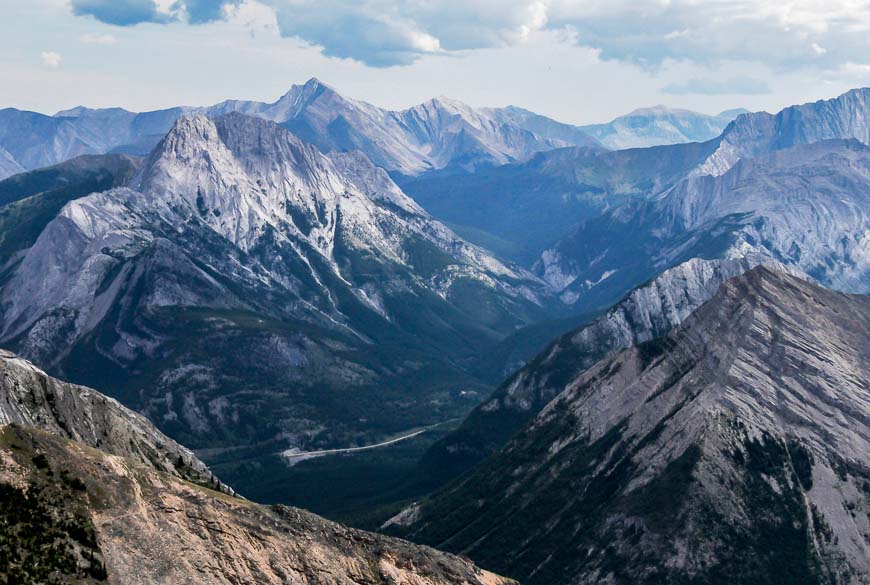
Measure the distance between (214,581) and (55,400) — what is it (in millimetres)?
50407

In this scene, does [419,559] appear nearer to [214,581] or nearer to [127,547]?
[214,581]

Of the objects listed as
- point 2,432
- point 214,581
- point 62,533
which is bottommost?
point 214,581

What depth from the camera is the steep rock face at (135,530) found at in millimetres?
108500

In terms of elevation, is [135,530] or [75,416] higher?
[135,530]

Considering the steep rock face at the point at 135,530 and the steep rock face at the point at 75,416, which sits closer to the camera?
the steep rock face at the point at 135,530

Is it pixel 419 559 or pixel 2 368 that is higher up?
pixel 2 368

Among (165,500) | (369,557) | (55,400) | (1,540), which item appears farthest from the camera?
(55,400)

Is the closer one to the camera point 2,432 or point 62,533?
point 62,533

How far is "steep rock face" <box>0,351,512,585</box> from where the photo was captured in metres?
108

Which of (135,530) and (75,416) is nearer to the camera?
(135,530)

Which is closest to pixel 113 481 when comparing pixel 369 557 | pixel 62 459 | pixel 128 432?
pixel 62 459

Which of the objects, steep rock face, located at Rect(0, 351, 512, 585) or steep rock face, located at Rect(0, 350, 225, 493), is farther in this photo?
steep rock face, located at Rect(0, 350, 225, 493)

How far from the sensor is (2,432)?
116375 millimetres

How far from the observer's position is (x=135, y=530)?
11644cm
